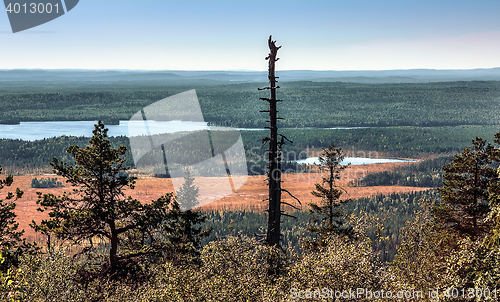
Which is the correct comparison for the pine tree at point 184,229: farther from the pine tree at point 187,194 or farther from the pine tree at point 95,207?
the pine tree at point 95,207

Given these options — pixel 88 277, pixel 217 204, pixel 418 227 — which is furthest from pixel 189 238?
pixel 217 204

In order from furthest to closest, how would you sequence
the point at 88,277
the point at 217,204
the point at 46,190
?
the point at 46,190 < the point at 217,204 < the point at 88,277

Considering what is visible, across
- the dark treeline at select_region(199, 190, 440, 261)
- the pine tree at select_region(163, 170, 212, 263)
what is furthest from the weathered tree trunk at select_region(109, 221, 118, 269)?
the dark treeline at select_region(199, 190, 440, 261)

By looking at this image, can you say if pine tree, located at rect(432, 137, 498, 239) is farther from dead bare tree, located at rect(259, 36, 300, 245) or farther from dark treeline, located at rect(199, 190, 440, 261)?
dark treeline, located at rect(199, 190, 440, 261)

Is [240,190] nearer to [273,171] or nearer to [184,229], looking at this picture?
[184,229]

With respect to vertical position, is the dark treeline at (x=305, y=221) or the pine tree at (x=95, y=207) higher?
the pine tree at (x=95, y=207)

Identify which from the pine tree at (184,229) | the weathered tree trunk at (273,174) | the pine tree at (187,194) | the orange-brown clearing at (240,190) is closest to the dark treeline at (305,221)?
the orange-brown clearing at (240,190)

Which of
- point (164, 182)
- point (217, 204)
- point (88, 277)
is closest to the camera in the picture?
point (88, 277)

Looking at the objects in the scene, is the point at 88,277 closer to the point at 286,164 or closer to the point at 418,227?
the point at 418,227
